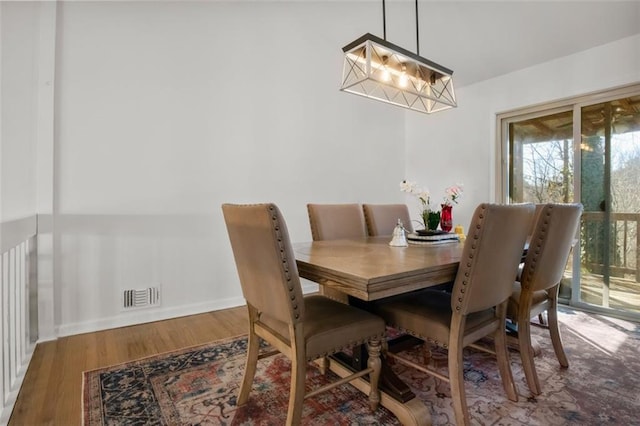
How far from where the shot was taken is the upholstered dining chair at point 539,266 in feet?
5.74

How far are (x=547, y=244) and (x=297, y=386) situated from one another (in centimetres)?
145

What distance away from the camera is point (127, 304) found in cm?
282

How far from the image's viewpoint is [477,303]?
144 centimetres

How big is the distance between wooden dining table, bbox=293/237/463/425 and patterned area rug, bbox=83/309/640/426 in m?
0.11

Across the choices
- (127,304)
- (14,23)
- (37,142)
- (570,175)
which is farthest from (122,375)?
(570,175)

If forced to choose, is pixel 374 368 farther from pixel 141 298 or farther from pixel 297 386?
pixel 141 298

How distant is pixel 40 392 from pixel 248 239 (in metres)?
1.50

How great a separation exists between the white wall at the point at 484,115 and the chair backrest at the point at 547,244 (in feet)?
6.58

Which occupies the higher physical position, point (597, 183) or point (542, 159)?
point (542, 159)

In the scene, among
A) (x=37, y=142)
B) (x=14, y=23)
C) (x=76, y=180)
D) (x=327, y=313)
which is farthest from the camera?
Result: (x=76, y=180)

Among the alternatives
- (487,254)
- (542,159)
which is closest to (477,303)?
(487,254)

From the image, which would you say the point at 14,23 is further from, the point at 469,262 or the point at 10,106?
the point at 469,262

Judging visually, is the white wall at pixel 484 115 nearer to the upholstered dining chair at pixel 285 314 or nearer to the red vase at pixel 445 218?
the red vase at pixel 445 218

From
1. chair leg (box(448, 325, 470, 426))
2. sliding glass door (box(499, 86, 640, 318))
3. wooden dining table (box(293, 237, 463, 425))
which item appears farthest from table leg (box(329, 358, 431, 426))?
sliding glass door (box(499, 86, 640, 318))
